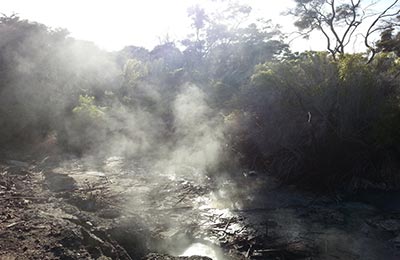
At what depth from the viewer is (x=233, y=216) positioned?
22.2 ft

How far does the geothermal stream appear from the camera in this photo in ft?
17.9

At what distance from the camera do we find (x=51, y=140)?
11906 mm

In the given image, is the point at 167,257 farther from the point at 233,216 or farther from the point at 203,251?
the point at 233,216

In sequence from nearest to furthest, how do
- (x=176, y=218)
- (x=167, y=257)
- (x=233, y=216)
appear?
(x=167, y=257) < (x=176, y=218) < (x=233, y=216)

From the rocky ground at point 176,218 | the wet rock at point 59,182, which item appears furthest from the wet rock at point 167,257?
the wet rock at point 59,182

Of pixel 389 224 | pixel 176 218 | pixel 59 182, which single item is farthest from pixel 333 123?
pixel 59 182

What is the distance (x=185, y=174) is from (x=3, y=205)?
491 cm

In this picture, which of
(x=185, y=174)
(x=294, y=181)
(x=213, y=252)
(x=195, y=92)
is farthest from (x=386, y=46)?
(x=213, y=252)

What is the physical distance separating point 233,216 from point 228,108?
703cm

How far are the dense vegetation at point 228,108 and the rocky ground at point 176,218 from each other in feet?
3.51

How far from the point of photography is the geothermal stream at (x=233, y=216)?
5.45 m

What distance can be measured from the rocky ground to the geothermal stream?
0.02m

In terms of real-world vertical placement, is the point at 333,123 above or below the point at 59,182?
above

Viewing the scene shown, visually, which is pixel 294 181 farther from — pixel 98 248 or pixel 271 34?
pixel 271 34
